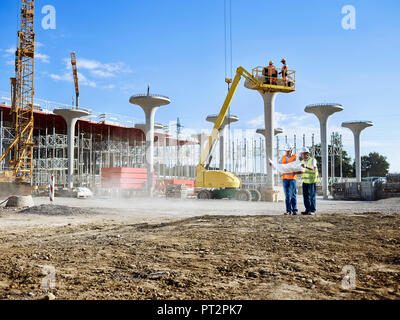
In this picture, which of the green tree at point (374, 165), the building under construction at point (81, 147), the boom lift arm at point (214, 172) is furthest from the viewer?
the green tree at point (374, 165)

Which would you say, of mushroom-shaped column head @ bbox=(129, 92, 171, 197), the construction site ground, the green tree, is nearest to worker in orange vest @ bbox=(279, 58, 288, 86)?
mushroom-shaped column head @ bbox=(129, 92, 171, 197)

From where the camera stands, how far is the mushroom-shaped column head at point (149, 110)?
106 ft

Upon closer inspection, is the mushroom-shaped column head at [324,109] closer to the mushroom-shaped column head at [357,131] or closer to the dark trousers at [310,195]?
the mushroom-shaped column head at [357,131]

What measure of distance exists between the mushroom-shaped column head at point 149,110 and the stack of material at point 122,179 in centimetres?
347

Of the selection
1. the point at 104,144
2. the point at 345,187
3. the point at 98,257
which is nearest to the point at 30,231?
the point at 98,257

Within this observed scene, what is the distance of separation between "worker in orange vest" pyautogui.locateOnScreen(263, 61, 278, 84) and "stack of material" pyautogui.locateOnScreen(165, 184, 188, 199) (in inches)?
394

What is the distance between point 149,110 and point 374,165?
5998 centimetres

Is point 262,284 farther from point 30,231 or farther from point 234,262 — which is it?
point 30,231

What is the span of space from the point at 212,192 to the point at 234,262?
19.3 metres

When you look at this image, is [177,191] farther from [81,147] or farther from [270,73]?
[81,147]

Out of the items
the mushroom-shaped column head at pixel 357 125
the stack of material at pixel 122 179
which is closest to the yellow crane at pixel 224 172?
the stack of material at pixel 122 179

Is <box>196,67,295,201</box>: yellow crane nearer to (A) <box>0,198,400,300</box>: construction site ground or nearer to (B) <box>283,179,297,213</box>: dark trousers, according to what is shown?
(B) <box>283,179,297,213</box>: dark trousers
